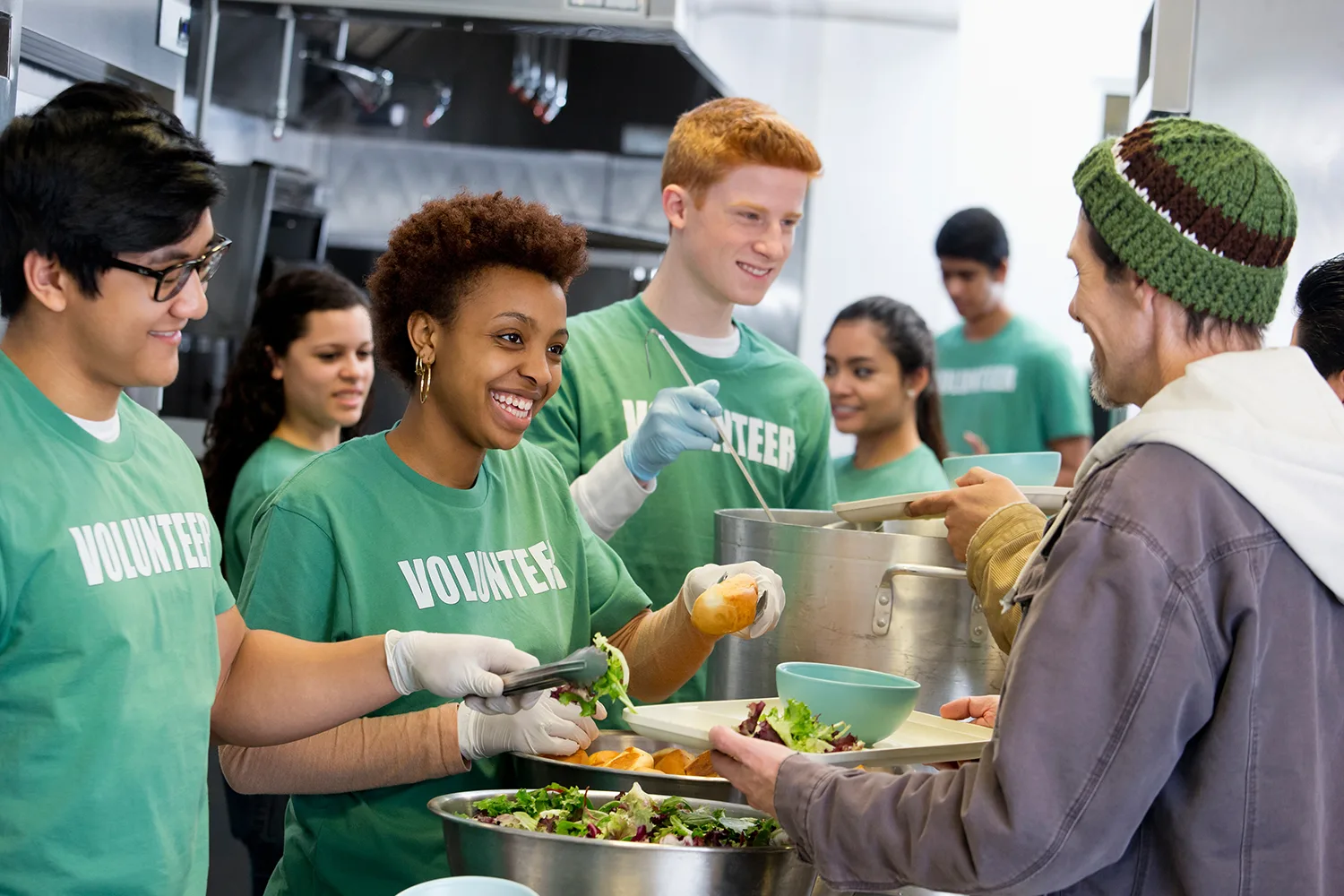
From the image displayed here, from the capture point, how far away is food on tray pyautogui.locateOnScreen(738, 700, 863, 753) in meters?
1.51

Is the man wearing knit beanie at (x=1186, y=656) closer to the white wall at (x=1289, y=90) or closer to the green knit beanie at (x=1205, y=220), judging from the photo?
the green knit beanie at (x=1205, y=220)

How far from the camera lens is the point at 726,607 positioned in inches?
70.1

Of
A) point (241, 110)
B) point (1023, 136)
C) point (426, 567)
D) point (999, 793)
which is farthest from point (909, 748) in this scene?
point (1023, 136)

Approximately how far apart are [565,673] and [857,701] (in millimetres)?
356

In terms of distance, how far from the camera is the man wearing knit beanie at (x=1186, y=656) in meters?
1.16

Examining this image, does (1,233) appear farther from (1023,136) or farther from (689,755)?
(1023,136)

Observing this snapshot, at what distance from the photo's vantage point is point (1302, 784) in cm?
118

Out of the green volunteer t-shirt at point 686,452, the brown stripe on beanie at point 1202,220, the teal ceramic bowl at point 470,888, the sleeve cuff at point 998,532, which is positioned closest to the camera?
the teal ceramic bowl at point 470,888

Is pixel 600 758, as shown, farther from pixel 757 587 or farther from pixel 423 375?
pixel 423 375

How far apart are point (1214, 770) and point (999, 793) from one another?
19 cm

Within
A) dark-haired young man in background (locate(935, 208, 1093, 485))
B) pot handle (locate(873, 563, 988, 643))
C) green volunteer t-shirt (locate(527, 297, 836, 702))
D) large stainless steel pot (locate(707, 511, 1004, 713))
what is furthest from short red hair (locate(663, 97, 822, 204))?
dark-haired young man in background (locate(935, 208, 1093, 485))

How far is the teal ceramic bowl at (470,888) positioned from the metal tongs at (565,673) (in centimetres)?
32

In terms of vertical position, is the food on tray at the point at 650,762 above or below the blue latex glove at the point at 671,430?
below

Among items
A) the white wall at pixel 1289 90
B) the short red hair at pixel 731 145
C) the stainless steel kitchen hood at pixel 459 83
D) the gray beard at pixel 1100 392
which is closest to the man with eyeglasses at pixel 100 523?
the gray beard at pixel 1100 392
